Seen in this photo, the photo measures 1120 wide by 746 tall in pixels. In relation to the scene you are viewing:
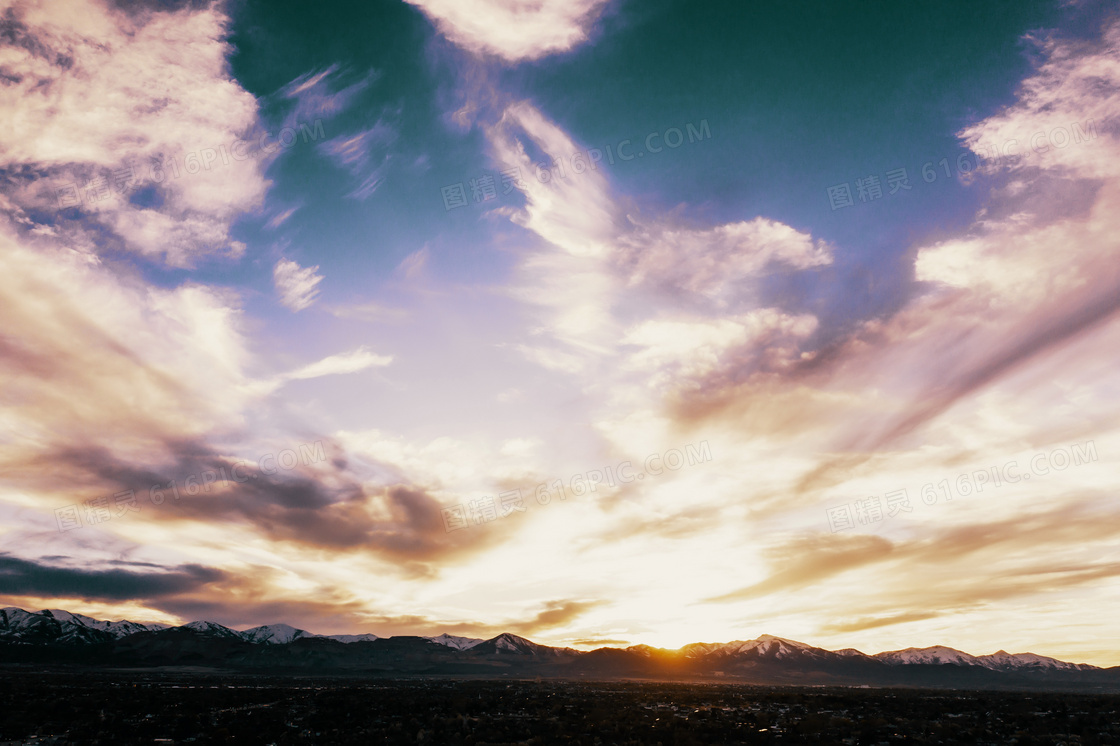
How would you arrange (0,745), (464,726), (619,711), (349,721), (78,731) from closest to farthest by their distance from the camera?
1. (0,745)
2. (78,731)
3. (464,726)
4. (349,721)
5. (619,711)

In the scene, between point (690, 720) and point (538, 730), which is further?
point (690, 720)

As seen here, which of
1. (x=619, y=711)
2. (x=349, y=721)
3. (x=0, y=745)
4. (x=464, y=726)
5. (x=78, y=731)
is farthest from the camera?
(x=619, y=711)

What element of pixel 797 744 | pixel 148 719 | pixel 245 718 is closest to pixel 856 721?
pixel 797 744

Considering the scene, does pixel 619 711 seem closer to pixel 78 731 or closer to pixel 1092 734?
pixel 1092 734

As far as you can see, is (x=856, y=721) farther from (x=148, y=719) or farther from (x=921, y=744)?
(x=148, y=719)

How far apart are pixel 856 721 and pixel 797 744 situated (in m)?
13.2

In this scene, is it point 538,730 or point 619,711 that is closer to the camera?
point 538,730

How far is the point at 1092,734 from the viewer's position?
1300 inches

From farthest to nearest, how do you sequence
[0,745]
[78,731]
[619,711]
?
[619,711] < [78,731] < [0,745]

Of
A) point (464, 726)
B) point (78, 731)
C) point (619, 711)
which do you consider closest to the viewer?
point (78, 731)

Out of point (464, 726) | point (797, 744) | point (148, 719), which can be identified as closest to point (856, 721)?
point (797, 744)

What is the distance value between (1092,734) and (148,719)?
199 ft

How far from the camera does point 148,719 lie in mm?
37781

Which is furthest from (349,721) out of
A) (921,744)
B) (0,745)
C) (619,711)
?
(921,744)
